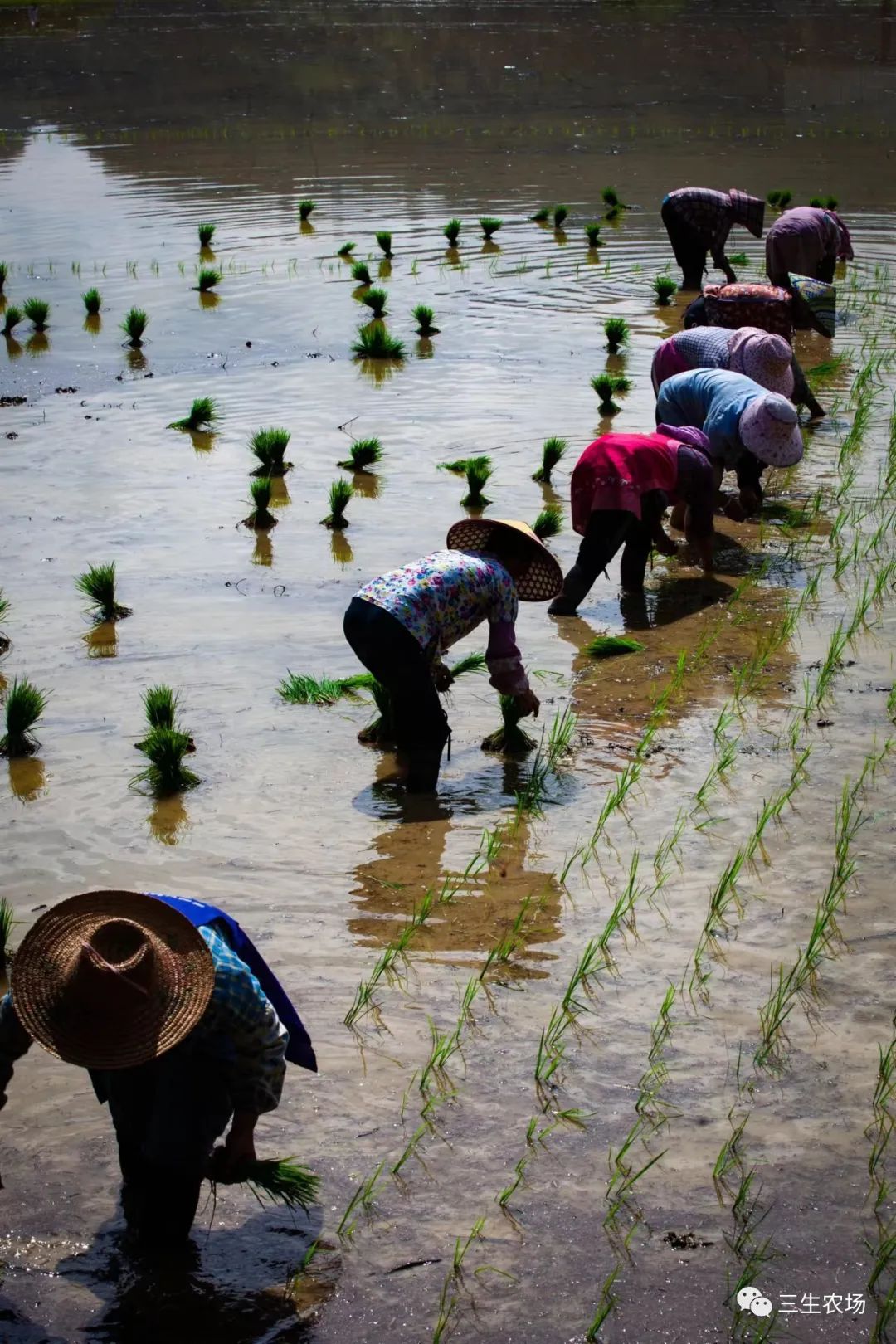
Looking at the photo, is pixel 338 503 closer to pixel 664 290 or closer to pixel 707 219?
pixel 664 290

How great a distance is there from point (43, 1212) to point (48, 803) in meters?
1.94

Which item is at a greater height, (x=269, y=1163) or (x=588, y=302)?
(x=588, y=302)

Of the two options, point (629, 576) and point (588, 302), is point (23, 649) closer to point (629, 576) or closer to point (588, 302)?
point (629, 576)

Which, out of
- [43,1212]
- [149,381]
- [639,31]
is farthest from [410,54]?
[43,1212]

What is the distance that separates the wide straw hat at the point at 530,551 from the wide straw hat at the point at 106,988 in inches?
103

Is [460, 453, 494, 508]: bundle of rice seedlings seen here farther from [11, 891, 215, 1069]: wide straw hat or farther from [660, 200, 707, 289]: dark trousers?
[660, 200, 707, 289]: dark trousers

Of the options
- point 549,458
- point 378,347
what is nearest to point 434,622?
point 549,458

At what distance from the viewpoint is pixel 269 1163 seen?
3008 mm

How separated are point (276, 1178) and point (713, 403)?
504cm

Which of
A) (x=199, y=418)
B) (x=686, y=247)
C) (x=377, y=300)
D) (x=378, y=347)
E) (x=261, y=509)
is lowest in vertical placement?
(x=261, y=509)

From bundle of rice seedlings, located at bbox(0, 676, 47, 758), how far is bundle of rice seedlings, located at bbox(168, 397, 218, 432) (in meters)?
3.92

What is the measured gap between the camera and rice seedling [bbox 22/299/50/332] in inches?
451

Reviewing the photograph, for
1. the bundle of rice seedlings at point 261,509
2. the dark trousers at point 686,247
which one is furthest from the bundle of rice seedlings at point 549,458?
the dark trousers at point 686,247

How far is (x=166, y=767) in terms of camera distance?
497 centimetres
